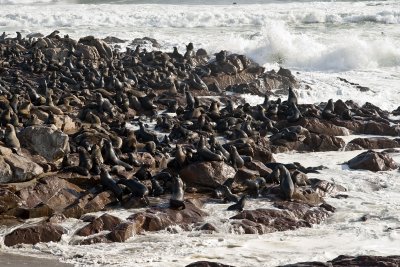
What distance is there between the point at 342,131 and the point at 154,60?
8818 millimetres

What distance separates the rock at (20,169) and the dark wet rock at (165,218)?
219 cm

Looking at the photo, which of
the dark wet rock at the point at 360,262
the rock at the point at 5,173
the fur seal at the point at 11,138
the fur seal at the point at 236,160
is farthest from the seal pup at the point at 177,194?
the dark wet rock at the point at 360,262

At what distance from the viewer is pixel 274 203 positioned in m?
11.7

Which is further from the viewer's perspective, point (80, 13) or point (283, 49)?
point (80, 13)

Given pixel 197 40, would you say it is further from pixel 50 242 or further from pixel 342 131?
pixel 50 242

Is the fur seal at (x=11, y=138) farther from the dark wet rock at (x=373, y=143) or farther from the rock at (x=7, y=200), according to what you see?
the dark wet rock at (x=373, y=143)

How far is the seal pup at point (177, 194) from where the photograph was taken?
36.8 feet

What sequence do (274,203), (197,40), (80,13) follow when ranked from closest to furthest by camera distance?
(274,203) → (197,40) → (80,13)

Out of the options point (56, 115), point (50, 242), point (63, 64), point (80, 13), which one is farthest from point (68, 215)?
point (80, 13)

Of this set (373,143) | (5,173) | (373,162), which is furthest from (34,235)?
(373,143)

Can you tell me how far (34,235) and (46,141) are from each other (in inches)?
135

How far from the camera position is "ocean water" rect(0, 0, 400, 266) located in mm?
9680

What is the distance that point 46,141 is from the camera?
13.0 metres

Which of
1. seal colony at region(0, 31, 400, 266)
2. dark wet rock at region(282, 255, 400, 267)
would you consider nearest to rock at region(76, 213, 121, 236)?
seal colony at region(0, 31, 400, 266)
